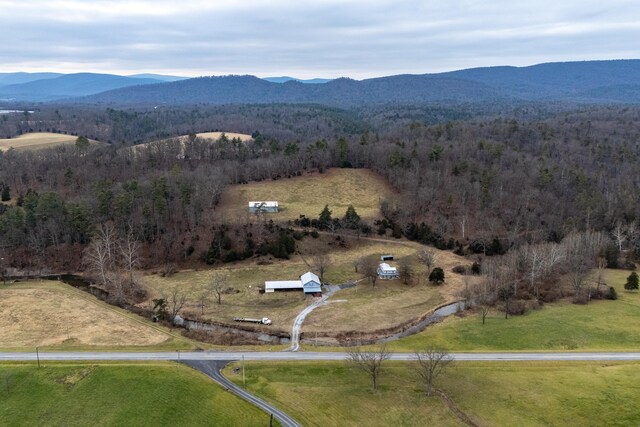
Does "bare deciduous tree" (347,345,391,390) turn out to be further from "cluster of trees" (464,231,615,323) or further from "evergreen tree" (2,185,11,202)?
"evergreen tree" (2,185,11,202)

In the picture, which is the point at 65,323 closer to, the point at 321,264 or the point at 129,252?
the point at 129,252

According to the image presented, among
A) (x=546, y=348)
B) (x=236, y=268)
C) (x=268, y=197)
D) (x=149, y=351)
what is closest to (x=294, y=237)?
(x=236, y=268)

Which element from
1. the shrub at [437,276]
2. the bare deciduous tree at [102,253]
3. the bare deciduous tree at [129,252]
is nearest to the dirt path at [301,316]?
the shrub at [437,276]

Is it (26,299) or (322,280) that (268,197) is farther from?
(26,299)

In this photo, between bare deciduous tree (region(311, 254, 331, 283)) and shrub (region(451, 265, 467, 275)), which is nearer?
bare deciduous tree (region(311, 254, 331, 283))

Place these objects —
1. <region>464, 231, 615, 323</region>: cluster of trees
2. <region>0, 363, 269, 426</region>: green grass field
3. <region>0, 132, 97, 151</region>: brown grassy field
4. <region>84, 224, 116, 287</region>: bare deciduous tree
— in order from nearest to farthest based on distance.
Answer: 1. <region>0, 363, 269, 426</region>: green grass field
2. <region>464, 231, 615, 323</region>: cluster of trees
3. <region>84, 224, 116, 287</region>: bare deciduous tree
4. <region>0, 132, 97, 151</region>: brown grassy field

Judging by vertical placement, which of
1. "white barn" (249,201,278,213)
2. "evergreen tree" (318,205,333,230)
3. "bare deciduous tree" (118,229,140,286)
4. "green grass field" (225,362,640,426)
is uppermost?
"white barn" (249,201,278,213)

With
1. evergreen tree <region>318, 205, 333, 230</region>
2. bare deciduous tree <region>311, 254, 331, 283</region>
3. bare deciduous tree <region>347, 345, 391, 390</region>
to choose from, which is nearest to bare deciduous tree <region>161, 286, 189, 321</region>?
bare deciduous tree <region>311, 254, 331, 283</region>
